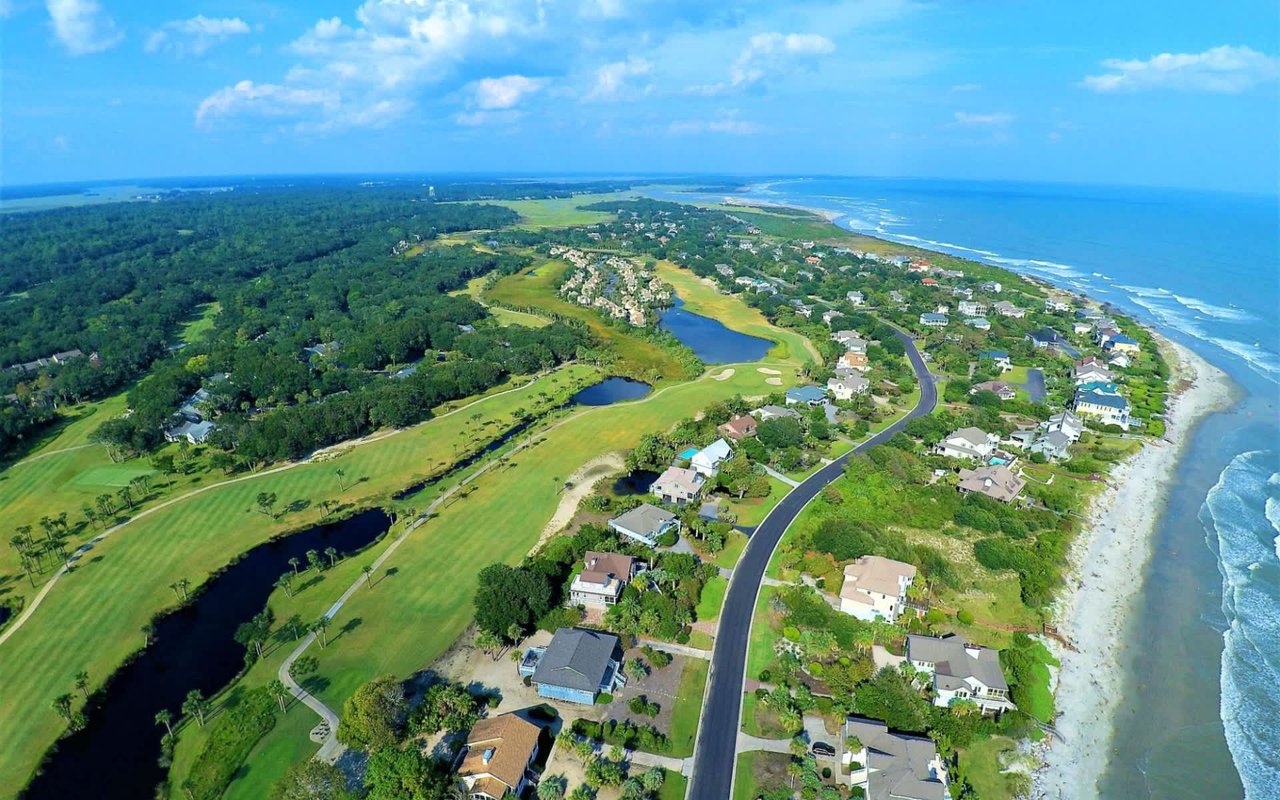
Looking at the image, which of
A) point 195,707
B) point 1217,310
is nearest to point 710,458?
point 195,707

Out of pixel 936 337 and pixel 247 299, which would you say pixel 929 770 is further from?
pixel 247 299

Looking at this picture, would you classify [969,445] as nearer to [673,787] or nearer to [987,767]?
[987,767]

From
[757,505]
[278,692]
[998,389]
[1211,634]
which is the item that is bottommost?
[1211,634]

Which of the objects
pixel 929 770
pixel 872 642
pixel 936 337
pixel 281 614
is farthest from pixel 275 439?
pixel 936 337

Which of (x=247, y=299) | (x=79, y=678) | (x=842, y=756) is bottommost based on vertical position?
(x=842, y=756)

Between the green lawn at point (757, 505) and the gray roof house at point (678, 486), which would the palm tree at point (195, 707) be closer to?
the gray roof house at point (678, 486)

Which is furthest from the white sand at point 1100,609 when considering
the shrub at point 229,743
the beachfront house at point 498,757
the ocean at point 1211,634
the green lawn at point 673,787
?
the shrub at point 229,743
